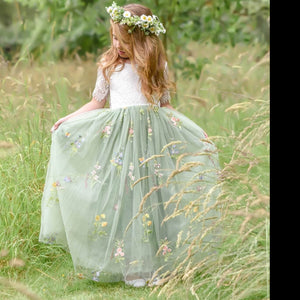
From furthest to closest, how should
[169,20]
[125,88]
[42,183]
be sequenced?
[169,20] → [42,183] → [125,88]

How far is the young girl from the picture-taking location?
250cm

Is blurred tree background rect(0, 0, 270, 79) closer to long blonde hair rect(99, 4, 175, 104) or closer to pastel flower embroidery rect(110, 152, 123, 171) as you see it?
long blonde hair rect(99, 4, 175, 104)

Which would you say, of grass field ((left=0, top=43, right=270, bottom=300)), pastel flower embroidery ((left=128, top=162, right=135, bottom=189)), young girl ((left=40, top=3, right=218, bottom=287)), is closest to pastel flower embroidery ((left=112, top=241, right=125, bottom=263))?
young girl ((left=40, top=3, right=218, bottom=287))

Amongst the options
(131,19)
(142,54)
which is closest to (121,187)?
(142,54)

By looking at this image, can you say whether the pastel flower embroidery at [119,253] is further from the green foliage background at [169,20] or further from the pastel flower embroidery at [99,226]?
the green foliage background at [169,20]

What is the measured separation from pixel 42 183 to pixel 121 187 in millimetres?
699

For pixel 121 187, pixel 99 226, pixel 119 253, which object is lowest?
pixel 119 253

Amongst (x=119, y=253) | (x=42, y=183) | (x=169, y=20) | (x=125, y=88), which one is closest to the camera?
(x=119, y=253)

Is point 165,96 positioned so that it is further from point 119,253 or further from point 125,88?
point 119,253

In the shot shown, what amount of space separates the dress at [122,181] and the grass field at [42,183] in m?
Answer: 0.13

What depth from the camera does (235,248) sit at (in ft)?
6.73

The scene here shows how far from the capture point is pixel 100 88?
267 centimetres
